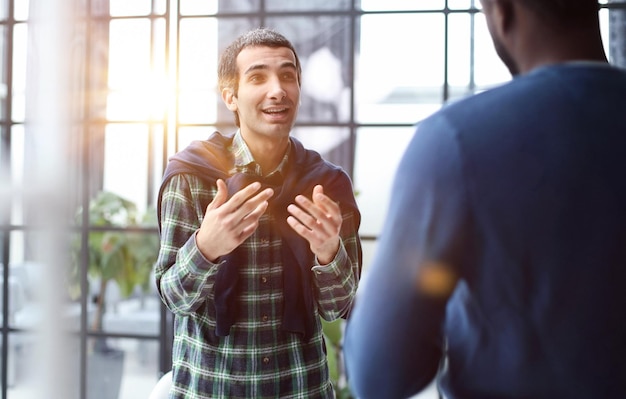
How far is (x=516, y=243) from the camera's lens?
655 mm

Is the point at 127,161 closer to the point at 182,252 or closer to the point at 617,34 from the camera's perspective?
the point at 182,252

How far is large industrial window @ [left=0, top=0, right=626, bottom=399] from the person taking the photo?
266 centimetres

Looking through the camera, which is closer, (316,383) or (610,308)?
(610,308)

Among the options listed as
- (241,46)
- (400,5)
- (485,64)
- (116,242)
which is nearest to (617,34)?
(485,64)

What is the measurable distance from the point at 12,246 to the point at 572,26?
2710mm

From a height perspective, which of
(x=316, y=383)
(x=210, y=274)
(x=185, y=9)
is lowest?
(x=316, y=383)

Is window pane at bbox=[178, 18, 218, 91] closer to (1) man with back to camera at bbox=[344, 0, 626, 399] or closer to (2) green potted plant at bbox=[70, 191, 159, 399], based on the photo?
(2) green potted plant at bbox=[70, 191, 159, 399]

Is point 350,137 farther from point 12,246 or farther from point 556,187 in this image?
point 556,187

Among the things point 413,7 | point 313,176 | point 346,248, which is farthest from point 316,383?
point 413,7

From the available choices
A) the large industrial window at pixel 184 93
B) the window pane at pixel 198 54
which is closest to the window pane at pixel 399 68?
the large industrial window at pixel 184 93

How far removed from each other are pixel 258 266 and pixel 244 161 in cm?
20

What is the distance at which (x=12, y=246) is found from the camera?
2.93 metres

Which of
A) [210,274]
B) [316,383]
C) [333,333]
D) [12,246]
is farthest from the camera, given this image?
[12,246]

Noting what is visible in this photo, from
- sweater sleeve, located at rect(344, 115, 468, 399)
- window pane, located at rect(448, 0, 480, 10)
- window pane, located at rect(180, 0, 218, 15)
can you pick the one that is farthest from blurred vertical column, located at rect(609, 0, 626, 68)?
sweater sleeve, located at rect(344, 115, 468, 399)
